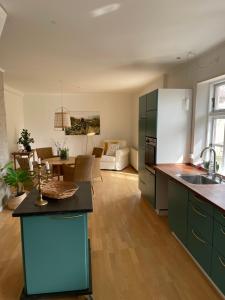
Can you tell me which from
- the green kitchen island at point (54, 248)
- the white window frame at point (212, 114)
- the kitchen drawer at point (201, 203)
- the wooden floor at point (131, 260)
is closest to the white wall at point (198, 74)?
the white window frame at point (212, 114)

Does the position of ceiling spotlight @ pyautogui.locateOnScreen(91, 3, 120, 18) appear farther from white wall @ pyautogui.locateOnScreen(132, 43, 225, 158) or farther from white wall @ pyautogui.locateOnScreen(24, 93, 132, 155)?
white wall @ pyautogui.locateOnScreen(24, 93, 132, 155)

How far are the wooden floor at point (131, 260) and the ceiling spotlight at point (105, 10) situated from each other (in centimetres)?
257

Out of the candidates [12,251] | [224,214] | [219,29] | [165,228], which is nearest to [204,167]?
[165,228]

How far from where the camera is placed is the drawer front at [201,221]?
199 cm

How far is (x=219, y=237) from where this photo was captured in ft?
6.06

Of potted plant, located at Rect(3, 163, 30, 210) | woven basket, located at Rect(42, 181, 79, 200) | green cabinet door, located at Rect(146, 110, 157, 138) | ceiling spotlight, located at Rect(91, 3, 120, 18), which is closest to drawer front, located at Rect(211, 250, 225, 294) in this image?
woven basket, located at Rect(42, 181, 79, 200)

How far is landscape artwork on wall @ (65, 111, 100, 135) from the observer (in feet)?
24.8

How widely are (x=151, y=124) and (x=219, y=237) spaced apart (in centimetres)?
225

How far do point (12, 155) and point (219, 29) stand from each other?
5.76 metres

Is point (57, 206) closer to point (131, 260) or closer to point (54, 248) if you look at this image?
point (54, 248)

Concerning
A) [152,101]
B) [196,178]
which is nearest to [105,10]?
[152,101]

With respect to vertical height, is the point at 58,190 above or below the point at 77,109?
below

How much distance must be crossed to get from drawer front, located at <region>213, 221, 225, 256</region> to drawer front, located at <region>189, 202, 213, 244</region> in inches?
2.4

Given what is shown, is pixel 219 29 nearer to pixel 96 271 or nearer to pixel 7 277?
pixel 96 271
